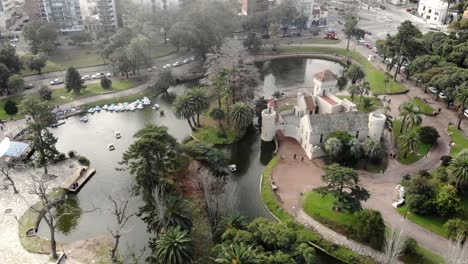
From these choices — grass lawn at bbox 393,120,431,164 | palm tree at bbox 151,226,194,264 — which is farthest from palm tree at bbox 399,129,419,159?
palm tree at bbox 151,226,194,264

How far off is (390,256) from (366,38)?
101 m

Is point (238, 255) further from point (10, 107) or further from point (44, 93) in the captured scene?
point (44, 93)

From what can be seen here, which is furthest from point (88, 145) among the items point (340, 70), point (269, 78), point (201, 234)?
point (340, 70)

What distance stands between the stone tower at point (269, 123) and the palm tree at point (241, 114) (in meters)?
2.80

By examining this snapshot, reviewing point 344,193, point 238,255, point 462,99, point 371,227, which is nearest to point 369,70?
point 462,99

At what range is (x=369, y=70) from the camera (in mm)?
103062

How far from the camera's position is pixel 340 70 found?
109188mm

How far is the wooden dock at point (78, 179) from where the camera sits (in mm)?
58950

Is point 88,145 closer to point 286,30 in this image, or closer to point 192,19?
point 192,19

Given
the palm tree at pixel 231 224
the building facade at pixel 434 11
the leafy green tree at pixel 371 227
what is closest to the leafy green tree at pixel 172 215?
the palm tree at pixel 231 224

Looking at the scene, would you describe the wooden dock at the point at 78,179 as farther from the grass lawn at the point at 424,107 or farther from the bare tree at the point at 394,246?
the grass lawn at the point at 424,107

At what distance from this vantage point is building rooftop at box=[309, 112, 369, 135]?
65125 millimetres

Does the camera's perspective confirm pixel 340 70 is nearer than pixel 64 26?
Yes

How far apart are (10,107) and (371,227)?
7316 centimetres
